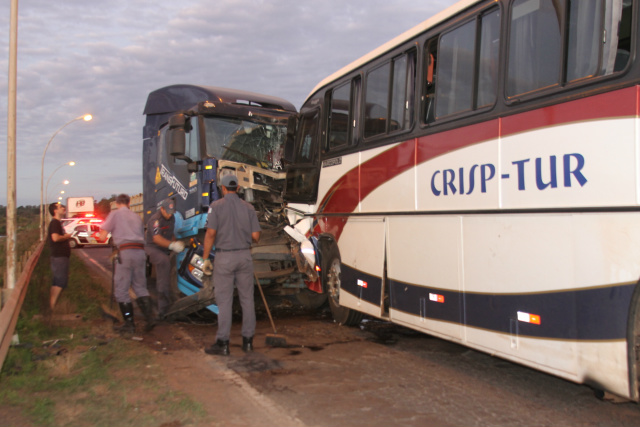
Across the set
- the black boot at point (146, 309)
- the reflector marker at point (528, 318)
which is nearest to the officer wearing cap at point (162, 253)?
the black boot at point (146, 309)

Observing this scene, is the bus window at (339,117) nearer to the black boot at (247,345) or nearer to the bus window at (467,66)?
the bus window at (467,66)

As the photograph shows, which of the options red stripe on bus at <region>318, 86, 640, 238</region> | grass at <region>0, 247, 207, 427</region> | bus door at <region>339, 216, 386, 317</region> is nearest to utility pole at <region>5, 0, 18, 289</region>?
Answer: grass at <region>0, 247, 207, 427</region>

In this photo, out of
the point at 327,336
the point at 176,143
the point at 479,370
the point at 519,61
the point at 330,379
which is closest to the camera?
the point at 519,61

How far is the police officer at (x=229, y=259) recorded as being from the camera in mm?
6824

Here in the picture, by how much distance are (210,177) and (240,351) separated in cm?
Result: 334

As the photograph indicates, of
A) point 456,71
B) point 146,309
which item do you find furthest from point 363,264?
point 146,309

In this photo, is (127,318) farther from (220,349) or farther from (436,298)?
(436,298)

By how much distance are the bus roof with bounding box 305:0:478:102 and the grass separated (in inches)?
175

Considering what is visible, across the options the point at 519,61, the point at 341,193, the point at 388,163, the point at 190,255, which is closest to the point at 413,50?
the point at 388,163

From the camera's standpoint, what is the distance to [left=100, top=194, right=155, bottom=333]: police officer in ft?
26.5

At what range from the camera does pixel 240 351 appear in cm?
700

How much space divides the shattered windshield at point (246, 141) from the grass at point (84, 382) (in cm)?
335

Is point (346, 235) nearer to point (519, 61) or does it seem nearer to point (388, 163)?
point (388, 163)

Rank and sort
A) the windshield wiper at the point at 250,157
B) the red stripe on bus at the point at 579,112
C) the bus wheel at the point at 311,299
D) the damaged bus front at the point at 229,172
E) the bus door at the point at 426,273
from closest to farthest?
the red stripe on bus at the point at 579,112
the bus door at the point at 426,273
the damaged bus front at the point at 229,172
the windshield wiper at the point at 250,157
the bus wheel at the point at 311,299
